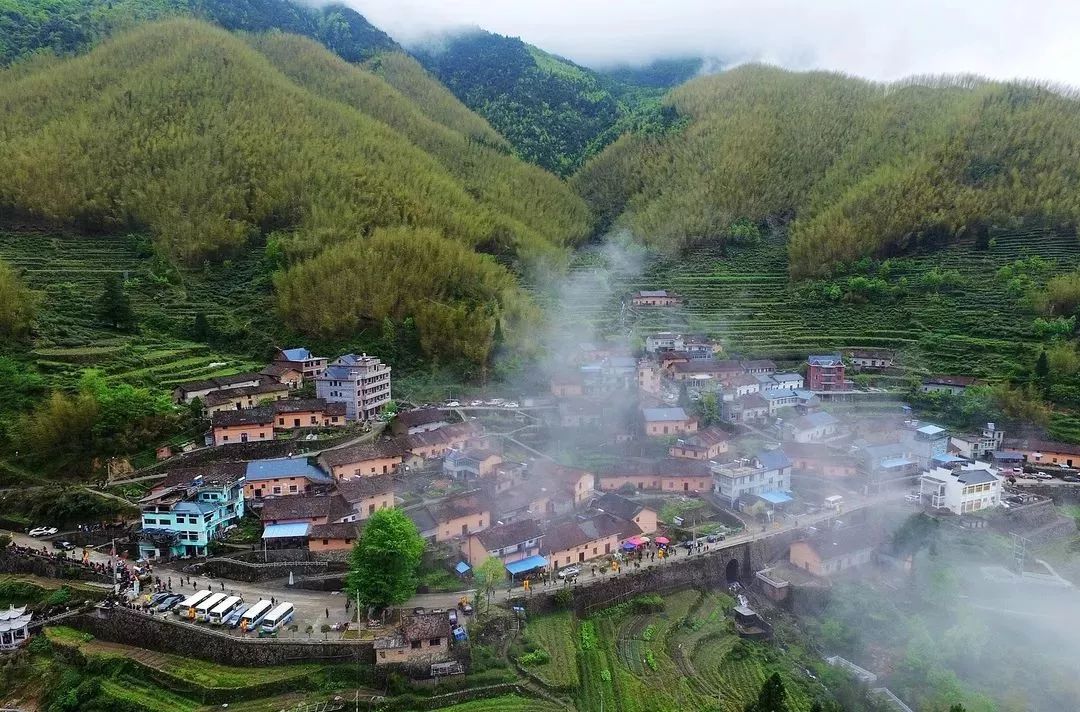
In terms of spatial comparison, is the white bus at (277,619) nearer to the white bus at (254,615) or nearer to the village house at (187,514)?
the white bus at (254,615)

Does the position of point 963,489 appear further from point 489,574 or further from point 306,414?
point 306,414

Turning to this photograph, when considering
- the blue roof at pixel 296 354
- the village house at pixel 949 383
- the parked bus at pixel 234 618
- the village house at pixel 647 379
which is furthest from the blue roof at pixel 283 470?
the village house at pixel 949 383

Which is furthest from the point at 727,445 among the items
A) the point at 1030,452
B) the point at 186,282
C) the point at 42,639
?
the point at 186,282

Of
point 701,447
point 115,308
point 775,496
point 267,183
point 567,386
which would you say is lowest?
point 775,496

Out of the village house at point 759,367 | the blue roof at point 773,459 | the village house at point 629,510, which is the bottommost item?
the village house at point 629,510

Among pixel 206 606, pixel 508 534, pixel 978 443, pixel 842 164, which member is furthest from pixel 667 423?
pixel 842 164

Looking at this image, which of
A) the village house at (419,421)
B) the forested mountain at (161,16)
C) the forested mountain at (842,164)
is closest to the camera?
the village house at (419,421)

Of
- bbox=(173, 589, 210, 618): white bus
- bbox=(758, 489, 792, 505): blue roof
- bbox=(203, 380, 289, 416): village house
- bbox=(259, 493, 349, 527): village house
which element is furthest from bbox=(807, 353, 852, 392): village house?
bbox=(173, 589, 210, 618): white bus

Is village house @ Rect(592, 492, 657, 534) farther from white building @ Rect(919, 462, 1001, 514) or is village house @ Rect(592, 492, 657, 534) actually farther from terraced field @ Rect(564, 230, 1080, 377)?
terraced field @ Rect(564, 230, 1080, 377)
